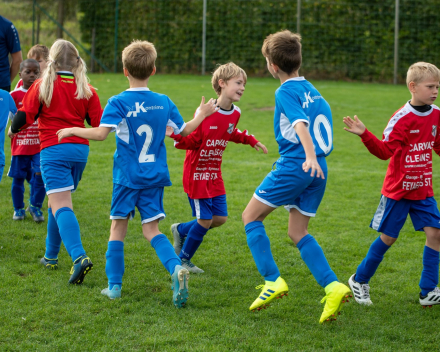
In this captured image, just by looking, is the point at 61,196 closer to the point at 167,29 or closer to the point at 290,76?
the point at 290,76

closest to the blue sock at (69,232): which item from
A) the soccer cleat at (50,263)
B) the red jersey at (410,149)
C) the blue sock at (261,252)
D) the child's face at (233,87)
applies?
the soccer cleat at (50,263)

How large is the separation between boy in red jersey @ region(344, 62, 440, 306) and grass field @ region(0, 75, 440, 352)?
13.0 inches

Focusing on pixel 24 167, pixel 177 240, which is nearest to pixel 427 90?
pixel 177 240

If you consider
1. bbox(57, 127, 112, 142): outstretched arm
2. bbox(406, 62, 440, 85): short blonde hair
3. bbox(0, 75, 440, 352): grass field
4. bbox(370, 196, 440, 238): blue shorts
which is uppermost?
bbox(406, 62, 440, 85): short blonde hair

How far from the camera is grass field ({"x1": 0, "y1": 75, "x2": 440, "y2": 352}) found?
3318 millimetres

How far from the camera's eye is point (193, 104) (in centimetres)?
1375

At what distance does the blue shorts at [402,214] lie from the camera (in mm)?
3990

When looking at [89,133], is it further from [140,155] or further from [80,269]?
[80,269]

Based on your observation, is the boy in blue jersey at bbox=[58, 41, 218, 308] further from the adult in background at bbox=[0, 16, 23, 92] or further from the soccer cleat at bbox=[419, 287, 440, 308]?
the adult in background at bbox=[0, 16, 23, 92]

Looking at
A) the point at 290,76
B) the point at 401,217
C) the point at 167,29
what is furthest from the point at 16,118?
the point at 167,29

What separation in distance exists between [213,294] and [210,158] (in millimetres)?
1207

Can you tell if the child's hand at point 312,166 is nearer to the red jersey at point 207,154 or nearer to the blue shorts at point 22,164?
the red jersey at point 207,154

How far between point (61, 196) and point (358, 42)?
744 inches

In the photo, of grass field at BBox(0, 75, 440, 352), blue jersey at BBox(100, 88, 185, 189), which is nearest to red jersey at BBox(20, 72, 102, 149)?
blue jersey at BBox(100, 88, 185, 189)
